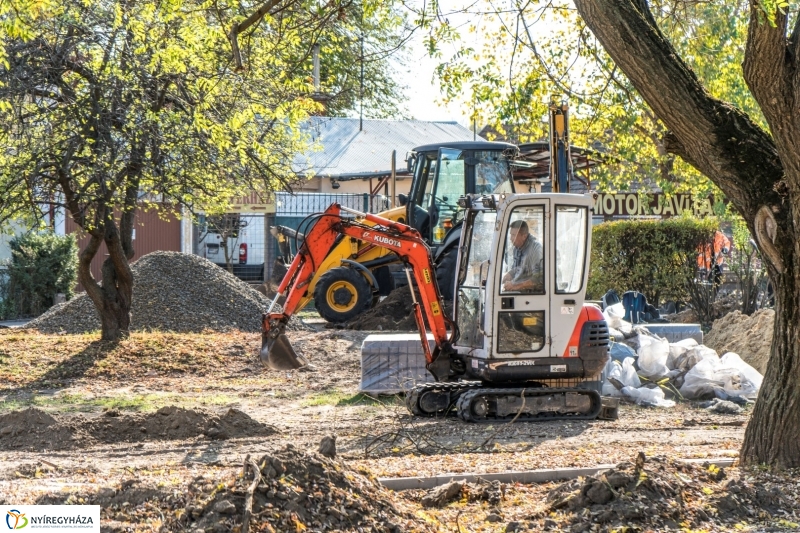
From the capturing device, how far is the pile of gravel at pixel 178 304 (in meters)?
18.7

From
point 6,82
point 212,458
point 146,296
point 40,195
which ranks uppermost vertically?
point 6,82

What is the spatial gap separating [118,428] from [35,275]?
1579 centimetres

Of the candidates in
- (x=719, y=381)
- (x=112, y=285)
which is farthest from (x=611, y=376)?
(x=112, y=285)

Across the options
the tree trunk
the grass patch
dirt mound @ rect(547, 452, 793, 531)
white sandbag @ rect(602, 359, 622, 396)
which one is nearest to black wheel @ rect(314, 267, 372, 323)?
the tree trunk

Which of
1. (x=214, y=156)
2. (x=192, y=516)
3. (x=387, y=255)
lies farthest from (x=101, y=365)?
(x=192, y=516)

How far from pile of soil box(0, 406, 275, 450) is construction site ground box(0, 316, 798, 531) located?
0.02 metres

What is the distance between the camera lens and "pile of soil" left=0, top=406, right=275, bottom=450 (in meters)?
9.49

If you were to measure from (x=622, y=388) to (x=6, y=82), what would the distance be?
28.8ft

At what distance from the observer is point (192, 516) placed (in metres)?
5.18

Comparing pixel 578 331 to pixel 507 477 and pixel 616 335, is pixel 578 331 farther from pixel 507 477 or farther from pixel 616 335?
pixel 507 477

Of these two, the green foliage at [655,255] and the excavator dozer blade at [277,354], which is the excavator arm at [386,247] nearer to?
the excavator dozer blade at [277,354]

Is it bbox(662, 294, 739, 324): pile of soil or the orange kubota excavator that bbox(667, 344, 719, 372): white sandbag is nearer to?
the orange kubota excavator

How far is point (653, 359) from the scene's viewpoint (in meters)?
12.9

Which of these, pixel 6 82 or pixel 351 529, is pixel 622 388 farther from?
pixel 6 82
